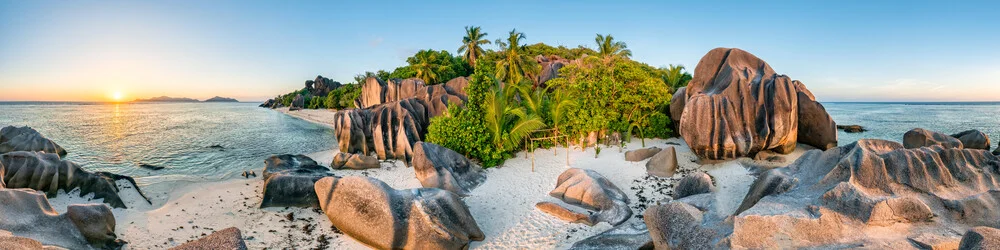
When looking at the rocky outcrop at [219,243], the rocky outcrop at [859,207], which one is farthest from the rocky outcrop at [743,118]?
the rocky outcrop at [219,243]

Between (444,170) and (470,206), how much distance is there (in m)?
2.08

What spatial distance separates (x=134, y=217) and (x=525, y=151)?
41.0ft

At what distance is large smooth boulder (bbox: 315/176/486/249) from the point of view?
8289 mm

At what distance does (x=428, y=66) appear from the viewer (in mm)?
44688

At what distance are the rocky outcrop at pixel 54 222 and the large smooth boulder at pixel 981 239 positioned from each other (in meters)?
13.3

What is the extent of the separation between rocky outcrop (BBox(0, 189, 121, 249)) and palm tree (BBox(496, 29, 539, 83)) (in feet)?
94.1

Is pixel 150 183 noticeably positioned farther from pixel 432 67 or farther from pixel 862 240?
pixel 432 67

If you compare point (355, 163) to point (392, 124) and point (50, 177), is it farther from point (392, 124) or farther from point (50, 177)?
point (50, 177)

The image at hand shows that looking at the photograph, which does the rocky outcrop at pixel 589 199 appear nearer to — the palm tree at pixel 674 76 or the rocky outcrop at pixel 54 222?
the rocky outcrop at pixel 54 222

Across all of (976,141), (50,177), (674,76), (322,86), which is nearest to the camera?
(50,177)

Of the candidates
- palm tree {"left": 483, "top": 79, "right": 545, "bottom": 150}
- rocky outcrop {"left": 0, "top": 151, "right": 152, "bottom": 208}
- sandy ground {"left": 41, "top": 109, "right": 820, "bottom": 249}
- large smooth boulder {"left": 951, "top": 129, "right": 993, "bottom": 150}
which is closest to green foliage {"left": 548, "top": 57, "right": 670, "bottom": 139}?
sandy ground {"left": 41, "top": 109, "right": 820, "bottom": 249}

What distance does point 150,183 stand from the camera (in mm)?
14562

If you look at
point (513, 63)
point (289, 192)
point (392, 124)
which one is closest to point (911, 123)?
point (513, 63)

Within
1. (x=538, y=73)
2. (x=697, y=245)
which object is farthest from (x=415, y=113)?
(x=538, y=73)
